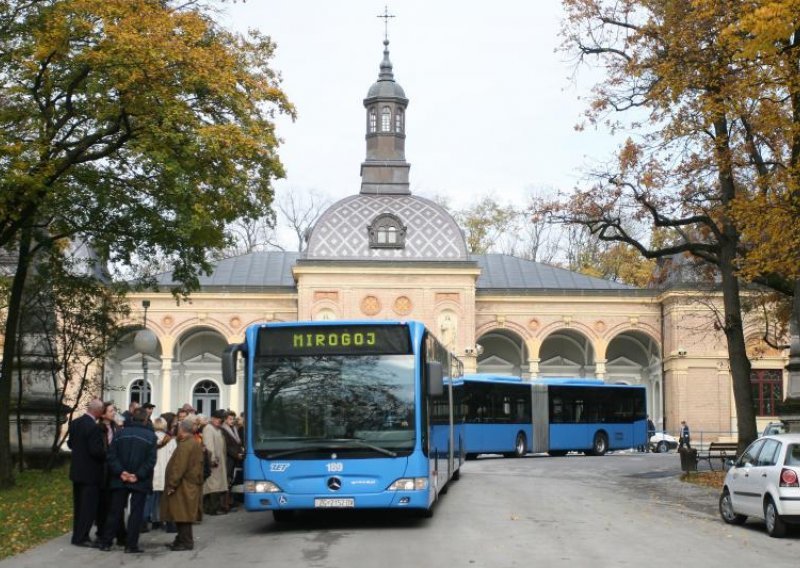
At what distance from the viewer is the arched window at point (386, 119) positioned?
62125 mm

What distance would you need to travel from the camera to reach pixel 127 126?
19453 mm

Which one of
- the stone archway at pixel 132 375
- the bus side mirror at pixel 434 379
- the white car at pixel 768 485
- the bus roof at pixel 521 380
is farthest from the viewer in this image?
the stone archway at pixel 132 375

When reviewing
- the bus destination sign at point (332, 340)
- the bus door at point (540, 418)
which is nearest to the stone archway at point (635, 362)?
the bus door at point (540, 418)

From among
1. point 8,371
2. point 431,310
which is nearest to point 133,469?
point 8,371

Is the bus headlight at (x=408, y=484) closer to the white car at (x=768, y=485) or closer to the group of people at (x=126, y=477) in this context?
the group of people at (x=126, y=477)

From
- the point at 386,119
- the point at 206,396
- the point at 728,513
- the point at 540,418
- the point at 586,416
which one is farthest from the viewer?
the point at 386,119

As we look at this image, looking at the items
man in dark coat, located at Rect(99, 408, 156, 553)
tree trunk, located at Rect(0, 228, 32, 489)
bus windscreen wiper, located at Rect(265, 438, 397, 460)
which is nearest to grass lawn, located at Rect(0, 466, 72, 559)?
tree trunk, located at Rect(0, 228, 32, 489)

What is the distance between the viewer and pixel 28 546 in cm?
1341

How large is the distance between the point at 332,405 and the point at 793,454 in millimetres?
5758

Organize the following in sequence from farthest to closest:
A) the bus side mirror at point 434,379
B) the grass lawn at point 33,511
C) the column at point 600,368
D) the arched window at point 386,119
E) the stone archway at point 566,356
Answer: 1. the arched window at point 386,119
2. the stone archway at point 566,356
3. the column at point 600,368
4. the bus side mirror at point 434,379
5. the grass lawn at point 33,511

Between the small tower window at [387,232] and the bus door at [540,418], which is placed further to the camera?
the small tower window at [387,232]

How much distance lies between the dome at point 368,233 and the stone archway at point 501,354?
20.0 ft

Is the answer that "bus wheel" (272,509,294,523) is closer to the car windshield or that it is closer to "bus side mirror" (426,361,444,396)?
"bus side mirror" (426,361,444,396)

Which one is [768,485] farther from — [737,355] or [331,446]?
[737,355]
